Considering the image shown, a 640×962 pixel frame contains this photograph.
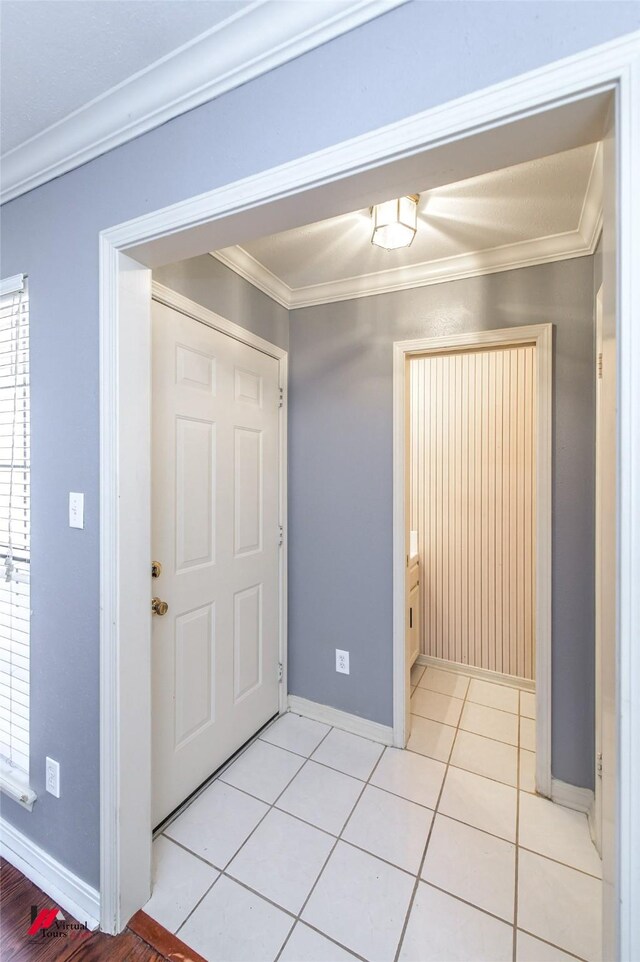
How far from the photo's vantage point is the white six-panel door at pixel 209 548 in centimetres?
160

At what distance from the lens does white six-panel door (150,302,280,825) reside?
1.60 meters

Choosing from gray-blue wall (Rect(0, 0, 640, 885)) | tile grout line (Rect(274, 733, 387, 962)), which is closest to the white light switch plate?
gray-blue wall (Rect(0, 0, 640, 885))

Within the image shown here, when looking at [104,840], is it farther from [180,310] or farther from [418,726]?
[180,310]

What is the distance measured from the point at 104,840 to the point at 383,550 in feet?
4.95

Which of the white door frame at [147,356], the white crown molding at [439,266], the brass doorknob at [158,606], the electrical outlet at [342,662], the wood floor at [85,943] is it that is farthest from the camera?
the electrical outlet at [342,662]

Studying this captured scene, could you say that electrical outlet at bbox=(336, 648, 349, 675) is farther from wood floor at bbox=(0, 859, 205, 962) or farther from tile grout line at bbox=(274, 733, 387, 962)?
wood floor at bbox=(0, 859, 205, 962)

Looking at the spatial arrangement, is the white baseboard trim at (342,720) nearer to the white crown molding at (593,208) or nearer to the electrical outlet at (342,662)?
the electrical outlet at (342,662)

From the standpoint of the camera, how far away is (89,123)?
1196 millimetres

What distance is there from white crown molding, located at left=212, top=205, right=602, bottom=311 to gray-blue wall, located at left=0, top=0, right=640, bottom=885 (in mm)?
643

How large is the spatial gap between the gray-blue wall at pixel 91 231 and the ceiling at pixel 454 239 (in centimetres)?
50

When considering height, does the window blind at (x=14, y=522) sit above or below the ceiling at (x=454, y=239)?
below

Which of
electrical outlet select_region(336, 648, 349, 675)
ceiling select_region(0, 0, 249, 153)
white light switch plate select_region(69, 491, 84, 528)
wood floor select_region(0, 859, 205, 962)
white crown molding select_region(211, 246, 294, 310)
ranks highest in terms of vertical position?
ceiling select_region(0, 0, 249, 153)

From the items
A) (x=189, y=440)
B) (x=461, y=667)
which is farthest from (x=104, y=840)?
(x=461, y=667)

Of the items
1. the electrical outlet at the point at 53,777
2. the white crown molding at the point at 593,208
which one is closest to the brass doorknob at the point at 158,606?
the electrical outlet at the point at 53,777
